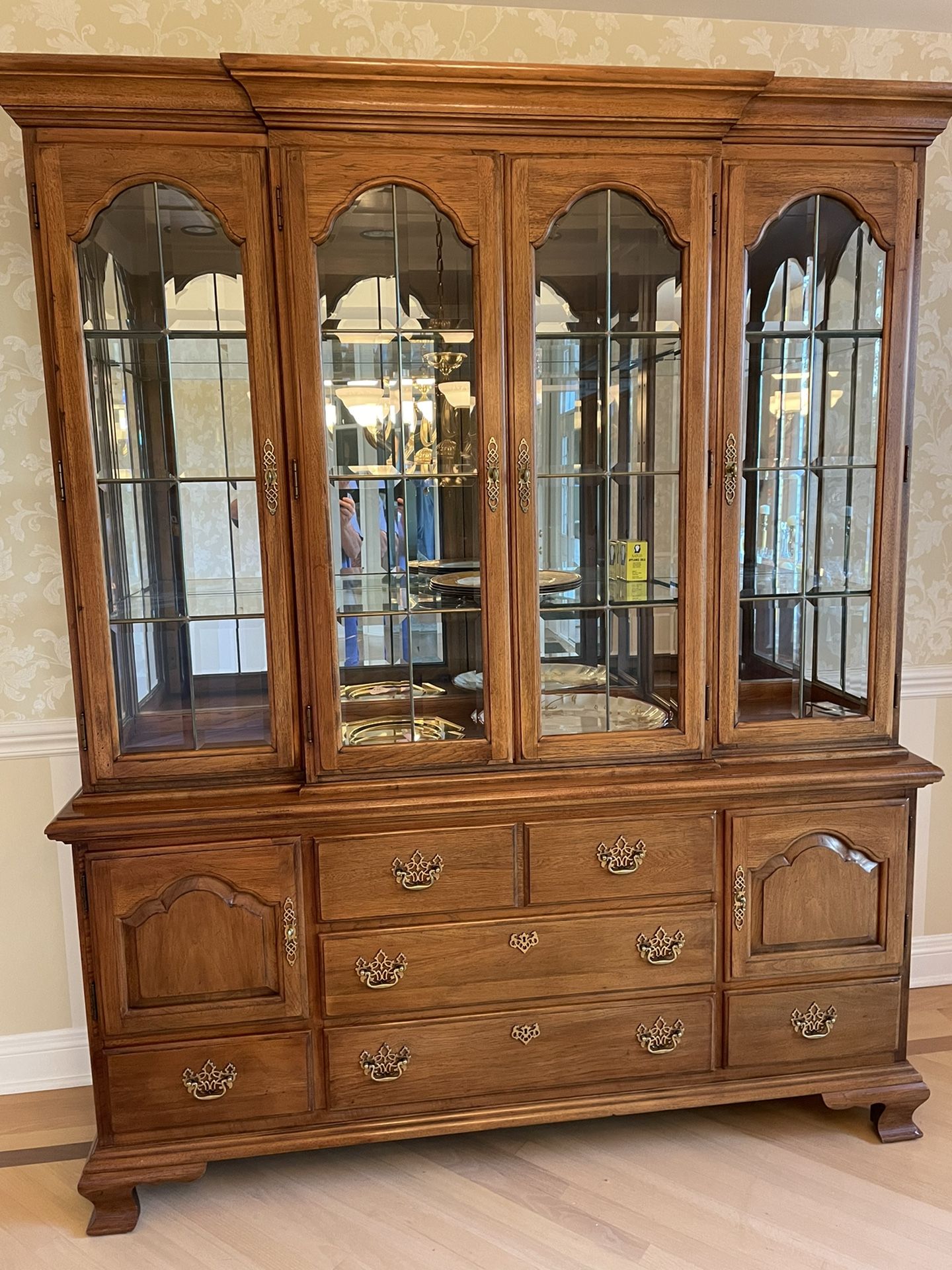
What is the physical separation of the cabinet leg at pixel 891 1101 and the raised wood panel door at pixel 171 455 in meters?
1.44

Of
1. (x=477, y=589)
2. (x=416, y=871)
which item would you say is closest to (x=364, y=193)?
(x=477, y=589)

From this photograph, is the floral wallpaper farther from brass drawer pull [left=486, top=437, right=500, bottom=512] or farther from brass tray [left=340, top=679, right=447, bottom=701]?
brass drawer pull [left=486, top=437, right=500, bottom=512]

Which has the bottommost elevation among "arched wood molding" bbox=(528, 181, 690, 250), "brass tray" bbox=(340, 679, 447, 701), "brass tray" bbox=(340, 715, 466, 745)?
"brass tray" bbox=(340, 715, 466, 745)

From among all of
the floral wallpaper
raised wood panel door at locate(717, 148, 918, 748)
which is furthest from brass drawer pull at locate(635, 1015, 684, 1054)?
the floral wallpaper

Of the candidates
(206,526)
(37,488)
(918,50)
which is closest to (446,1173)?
(206,526)

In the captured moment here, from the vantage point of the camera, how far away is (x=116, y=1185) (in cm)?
188

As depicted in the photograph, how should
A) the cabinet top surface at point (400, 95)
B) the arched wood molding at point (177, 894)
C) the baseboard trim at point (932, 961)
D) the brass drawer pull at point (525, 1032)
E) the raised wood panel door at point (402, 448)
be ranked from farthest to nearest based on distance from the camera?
the baseboard trim at point (932, 961), the brass drawer pull at point (525, 1032), the arched wood molding at point (177, 894), the raised wood panel door at point (402, 448), the cabinet top surface at point (400, 95)

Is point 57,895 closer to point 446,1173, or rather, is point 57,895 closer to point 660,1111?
point 446,1173

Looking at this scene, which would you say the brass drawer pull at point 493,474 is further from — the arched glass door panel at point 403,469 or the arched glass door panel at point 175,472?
the arched glass door panel at point 175,472

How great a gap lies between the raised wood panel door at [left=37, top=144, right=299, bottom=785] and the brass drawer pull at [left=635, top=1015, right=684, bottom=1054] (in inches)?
38.1

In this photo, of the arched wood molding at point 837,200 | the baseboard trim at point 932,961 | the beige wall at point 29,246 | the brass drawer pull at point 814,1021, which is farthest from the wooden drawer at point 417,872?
the baseboard trim at point 932,961

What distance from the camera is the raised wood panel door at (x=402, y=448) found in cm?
176

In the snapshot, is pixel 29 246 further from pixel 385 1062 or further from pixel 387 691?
pixel 385 1062

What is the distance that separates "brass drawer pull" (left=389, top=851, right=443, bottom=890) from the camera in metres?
1.90
